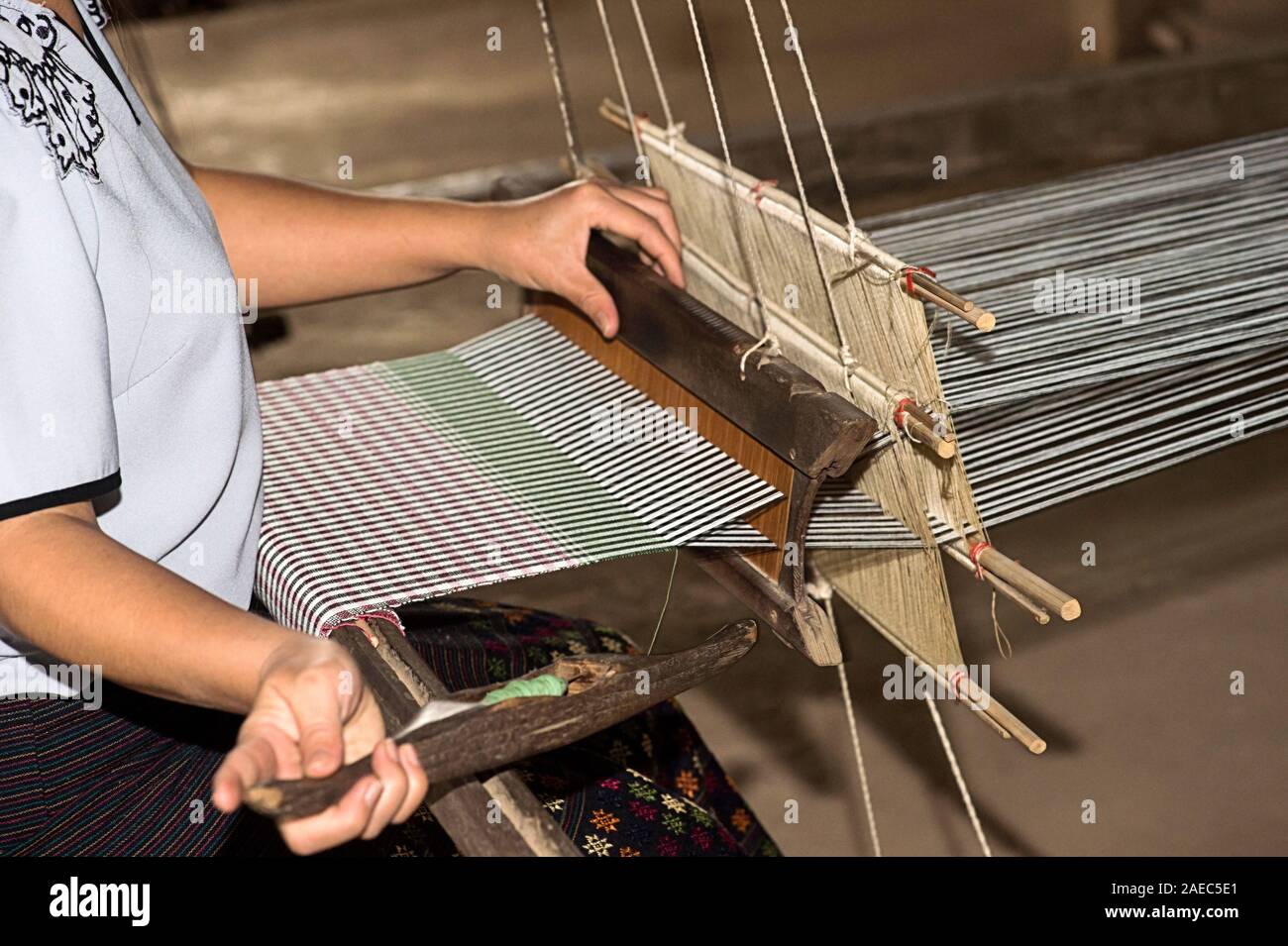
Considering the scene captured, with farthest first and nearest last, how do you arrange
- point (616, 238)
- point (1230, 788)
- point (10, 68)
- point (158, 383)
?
point (1230, 788) → point (616, 238) → point (158, 383) → point (10, 68)

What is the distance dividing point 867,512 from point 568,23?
23.8 ft

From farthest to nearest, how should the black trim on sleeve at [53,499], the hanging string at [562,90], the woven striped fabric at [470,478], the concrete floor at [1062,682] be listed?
1. the concrete floor at [1062,682]
2. the hanging string at [562,90]
3. the woven striped fabric at [470,478]
4. the black trim on sleeve at [53,499]

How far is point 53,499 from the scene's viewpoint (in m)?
0.95

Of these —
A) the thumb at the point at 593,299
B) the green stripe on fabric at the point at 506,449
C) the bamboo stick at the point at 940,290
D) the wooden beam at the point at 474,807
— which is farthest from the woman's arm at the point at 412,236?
the wooden beam at the point at 474,807

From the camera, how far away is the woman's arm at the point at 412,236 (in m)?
1.56

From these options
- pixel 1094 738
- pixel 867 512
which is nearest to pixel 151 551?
pixel 867 512

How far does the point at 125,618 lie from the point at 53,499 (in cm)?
10

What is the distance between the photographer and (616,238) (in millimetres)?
1847

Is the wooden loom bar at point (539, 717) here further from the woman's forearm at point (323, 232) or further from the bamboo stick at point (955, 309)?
the woman's forearm at point (323, 232)

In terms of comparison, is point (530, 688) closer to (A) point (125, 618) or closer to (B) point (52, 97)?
(A) point (125, 618)

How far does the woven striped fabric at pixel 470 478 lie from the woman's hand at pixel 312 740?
0.35 metres

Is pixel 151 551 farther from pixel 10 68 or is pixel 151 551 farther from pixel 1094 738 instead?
pixel 1094 738

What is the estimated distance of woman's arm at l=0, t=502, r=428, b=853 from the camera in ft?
2.73

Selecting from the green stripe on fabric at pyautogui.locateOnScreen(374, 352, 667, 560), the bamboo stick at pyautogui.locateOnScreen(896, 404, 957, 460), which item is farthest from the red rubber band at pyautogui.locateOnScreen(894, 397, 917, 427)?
the green stripe on fabric at pyautogui.locateOnScreen(374, 352, 667, 560)
